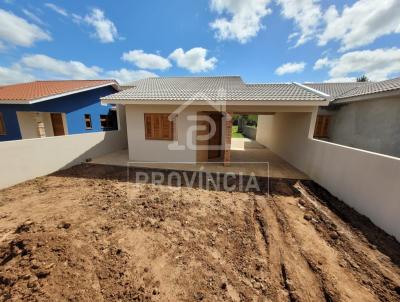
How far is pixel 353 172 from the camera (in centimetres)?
452

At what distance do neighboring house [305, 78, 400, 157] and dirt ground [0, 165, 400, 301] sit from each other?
508cm

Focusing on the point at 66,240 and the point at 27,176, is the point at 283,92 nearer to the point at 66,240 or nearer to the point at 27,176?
the point at 66,240

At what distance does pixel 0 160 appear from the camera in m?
5.16

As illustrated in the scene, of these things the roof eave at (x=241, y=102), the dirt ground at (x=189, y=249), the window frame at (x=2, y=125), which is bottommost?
the dirt ground at (x=189, y=249)

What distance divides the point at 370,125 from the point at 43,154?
1448cm

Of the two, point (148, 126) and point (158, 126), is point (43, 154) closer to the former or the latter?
point (148, 126)

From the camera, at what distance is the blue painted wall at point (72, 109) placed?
9.79 metres

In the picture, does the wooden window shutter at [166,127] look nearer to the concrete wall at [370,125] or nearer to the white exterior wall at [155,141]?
the white exterior wall at [155,141]

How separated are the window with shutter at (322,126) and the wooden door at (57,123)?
17.0m

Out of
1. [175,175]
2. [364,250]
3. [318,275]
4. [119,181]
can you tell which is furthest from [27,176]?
[364,250]

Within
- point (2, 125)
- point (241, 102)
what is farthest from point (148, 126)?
point (2, 125)

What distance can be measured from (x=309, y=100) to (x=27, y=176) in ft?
35.1

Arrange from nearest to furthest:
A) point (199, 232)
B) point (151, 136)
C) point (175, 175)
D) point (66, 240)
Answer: point (66, 240), point (199, 232), point (175, 175), point (151, 136)

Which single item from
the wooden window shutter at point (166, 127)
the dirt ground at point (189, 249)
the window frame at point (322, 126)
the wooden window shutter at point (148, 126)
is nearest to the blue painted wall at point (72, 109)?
the wooden window shutter at point (148, 126)
